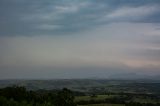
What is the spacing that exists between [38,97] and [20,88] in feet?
36.8

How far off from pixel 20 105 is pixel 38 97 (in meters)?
35.8

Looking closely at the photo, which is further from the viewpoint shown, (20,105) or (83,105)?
(83,105)

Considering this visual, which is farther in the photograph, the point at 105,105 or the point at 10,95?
the point at 105,105

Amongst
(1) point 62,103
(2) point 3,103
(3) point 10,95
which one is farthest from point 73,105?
(2) point 3,103

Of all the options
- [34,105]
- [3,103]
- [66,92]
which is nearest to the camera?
[3,103]

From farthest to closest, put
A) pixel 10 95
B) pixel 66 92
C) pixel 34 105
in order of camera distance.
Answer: pixel 66 92, pixel 10 95, pixel 34 105

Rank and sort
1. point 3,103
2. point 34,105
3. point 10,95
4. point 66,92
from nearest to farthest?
1. point 3,103
2. point 34,105
3. point 10,95
4. point 66,92

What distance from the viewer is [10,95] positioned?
16838cm

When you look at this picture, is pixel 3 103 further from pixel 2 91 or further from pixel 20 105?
pixel 2 91

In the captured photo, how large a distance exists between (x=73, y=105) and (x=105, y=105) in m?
30.6

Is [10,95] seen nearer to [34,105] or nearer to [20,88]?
[20,88]

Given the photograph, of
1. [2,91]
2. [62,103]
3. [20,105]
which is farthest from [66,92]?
[20,105]

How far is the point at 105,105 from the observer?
19625 cm

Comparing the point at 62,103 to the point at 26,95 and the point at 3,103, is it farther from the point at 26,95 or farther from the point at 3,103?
the point at 3,103
